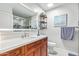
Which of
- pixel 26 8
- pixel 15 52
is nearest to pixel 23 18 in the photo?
pixel 26 8

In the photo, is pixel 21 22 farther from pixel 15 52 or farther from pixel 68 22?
pixel 68 22

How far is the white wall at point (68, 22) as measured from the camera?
2.28m

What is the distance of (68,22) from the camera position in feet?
8.09

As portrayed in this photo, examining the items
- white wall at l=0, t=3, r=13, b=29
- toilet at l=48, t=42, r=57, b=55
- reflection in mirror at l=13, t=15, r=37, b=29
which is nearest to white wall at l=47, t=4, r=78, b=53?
toilet at l=48, t=42, r=57, b=55

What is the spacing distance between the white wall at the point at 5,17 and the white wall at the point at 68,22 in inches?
35.4

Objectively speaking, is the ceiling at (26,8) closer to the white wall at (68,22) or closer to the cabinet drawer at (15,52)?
the white wall at (68,22)

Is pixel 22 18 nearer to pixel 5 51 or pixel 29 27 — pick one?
pixel 29 27

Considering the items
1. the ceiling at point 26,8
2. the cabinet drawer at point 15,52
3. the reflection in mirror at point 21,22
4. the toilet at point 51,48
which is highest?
the ceiling at point 26,8

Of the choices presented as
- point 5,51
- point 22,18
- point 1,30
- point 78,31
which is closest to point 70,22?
point 78,31

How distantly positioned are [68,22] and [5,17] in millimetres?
1562

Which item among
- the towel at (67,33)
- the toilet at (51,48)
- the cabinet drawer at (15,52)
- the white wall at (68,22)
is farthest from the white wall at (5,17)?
the towel at (67,33)

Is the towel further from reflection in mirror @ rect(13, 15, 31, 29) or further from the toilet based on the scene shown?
reflection in mirror @ rect(13, 15, 31, 29)

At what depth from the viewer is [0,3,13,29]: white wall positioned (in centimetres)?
165

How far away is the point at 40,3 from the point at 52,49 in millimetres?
1236
